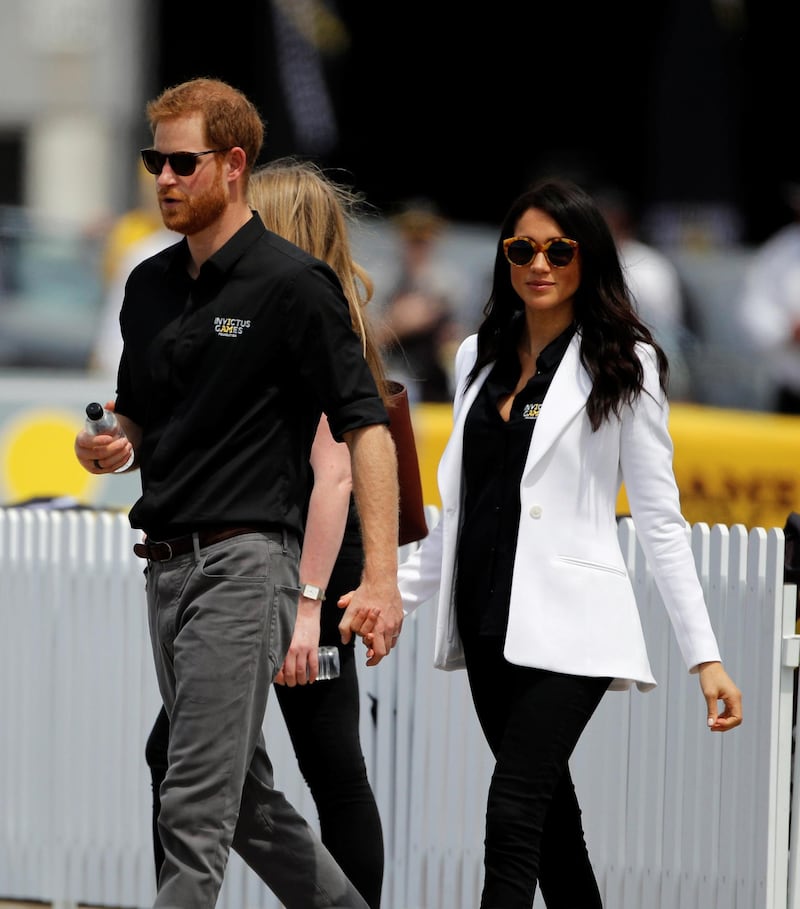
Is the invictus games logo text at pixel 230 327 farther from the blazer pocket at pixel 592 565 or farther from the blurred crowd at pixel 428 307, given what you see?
the blurred crowd at pixel 428 307

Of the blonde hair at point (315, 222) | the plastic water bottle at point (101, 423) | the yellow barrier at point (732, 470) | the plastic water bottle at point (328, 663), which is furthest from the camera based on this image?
the yellow barrier at point (732, 470)

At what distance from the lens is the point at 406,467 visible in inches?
178

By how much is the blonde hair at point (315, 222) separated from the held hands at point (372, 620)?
0.82 metres

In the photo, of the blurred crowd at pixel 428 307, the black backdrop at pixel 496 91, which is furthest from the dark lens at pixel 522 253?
the black backdrop at pixel 496 91

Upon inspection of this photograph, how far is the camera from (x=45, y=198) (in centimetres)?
1800

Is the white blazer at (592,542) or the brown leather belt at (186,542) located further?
the white blazer at (592,542)

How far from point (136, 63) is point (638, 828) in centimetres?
1426

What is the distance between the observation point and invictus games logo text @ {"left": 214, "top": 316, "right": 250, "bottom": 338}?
12.3ft

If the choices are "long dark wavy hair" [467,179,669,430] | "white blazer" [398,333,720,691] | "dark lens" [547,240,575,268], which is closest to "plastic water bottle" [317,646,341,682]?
"white blazer" [398,333,720,691]

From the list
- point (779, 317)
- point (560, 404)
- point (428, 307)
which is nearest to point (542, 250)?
point (560, 404)

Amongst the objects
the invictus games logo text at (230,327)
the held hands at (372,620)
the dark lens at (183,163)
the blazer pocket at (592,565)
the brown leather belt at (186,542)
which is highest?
the dark lens at (183,163)

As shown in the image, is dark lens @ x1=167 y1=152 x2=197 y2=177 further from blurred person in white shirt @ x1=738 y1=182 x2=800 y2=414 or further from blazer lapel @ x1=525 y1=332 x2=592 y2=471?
blurred person in white shirt @ x1=738 y1=182 x2=800 y2=414

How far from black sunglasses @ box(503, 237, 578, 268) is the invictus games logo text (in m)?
0.77

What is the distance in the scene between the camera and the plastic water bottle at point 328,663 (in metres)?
4.23
